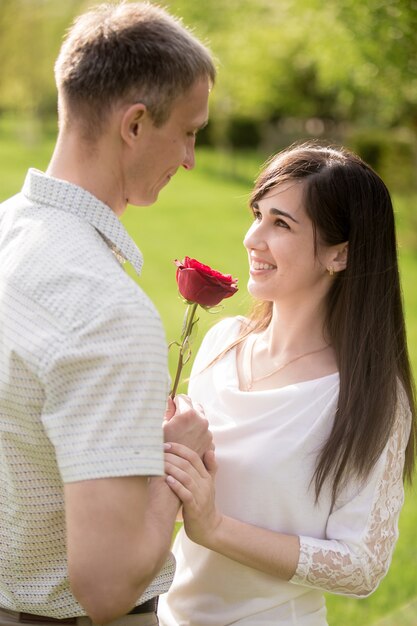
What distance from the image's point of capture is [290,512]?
2928 millimetres

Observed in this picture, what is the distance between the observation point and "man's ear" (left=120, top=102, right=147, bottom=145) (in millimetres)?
2006

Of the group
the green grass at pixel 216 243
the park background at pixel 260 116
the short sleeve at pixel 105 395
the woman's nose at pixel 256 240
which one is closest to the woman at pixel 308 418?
the woman's nose at pixel 256 240

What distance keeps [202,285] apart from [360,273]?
68 centimetres

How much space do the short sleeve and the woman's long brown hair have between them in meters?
1.23

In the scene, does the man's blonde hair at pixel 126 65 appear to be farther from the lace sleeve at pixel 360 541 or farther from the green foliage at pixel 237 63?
the green foliage at pixel 237 63

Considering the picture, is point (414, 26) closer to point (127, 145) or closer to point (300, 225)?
point (300, 225)

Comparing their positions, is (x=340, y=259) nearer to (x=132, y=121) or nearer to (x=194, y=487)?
(x=194, y=487)

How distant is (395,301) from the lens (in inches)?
124

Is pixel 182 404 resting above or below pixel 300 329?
below

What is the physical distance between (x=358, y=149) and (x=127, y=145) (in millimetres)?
28248

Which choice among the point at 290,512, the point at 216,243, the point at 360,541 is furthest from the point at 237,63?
the point at 360,541

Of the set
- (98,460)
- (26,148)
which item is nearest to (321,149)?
(98,460)

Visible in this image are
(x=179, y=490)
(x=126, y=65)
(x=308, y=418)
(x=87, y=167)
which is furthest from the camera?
(x=308, y=418)


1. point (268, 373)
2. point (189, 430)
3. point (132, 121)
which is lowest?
point (189, 430)
